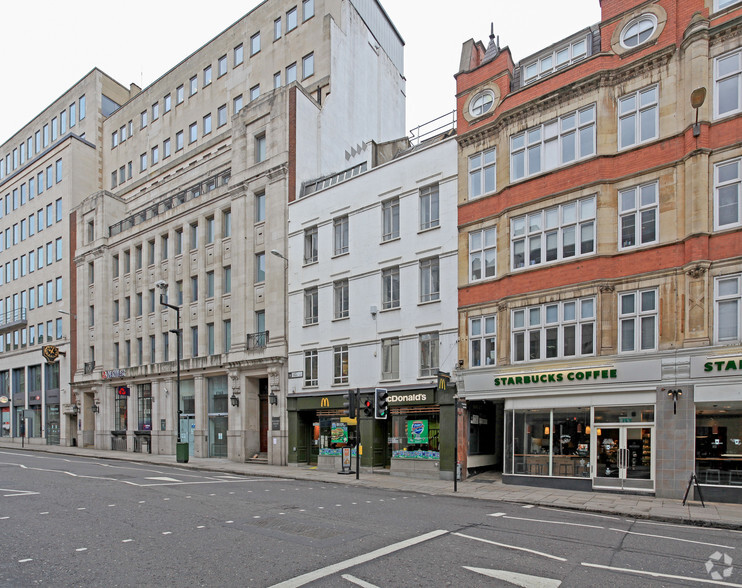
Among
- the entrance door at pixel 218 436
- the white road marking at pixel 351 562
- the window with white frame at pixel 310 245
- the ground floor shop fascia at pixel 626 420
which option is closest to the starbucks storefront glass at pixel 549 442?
the ground floor shop fascia at pixel 626 420

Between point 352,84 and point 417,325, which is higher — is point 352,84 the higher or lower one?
the higher one

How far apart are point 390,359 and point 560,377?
8139mm

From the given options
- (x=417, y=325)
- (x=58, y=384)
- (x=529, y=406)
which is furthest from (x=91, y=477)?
(x=58, y=384)

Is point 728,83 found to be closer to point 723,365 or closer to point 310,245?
point 723,365

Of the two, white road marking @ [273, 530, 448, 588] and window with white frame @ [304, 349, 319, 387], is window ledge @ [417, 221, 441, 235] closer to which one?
window with white frame @ [304, 349, 319, 387]

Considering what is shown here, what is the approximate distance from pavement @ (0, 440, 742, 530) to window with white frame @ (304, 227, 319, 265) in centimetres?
1026

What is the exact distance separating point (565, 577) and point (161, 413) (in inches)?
1312

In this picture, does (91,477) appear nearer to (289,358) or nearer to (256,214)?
A: (289,358)

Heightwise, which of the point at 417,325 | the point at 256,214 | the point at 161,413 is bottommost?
the point at 161,413

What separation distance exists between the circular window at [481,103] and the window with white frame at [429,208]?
130 inches

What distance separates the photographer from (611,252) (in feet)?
60.7

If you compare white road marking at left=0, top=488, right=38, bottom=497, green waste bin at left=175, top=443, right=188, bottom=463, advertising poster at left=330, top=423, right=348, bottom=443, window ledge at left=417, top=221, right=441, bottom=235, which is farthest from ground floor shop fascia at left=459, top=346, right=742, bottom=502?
green waste bin at left=175, top=443, right=188, bottom=463

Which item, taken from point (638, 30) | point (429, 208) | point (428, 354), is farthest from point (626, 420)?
point (638, 30)

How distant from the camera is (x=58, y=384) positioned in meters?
48.2
